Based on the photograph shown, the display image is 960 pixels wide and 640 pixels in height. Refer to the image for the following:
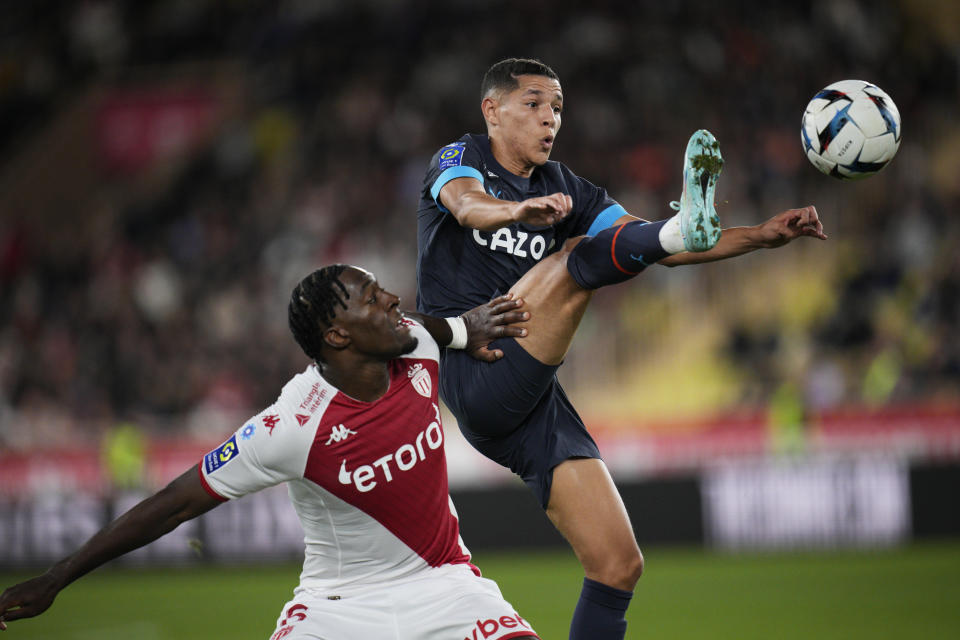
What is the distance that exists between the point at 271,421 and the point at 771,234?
189cm

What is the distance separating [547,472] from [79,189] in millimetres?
17466

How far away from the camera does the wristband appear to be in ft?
16.1

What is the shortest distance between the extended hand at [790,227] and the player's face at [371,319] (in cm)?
134

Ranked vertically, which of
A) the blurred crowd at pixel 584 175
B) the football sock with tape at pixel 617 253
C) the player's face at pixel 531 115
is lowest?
the football sock with tape at pixel 617 253

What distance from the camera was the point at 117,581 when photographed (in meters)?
12.9

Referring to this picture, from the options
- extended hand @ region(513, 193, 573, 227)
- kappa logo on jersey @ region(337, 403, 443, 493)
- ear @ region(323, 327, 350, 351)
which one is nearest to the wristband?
kappa logo on jersey @ region(337, 403, 443, 493)

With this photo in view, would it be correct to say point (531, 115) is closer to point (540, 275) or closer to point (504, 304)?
point (540, 275)

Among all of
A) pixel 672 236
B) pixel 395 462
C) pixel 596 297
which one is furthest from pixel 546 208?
pixel 596 297

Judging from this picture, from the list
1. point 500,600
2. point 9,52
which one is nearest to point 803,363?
point 500,600

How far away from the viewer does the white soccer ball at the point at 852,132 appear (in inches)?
191

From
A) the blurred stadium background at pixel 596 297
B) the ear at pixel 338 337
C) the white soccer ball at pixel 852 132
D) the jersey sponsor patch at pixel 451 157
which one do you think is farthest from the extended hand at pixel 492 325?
the blurred stadium background at pixel 596 297

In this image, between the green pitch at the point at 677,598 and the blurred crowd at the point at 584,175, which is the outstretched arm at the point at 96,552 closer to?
the green pitch at the point at 677,598

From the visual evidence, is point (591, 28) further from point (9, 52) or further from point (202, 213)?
point (9, 52)

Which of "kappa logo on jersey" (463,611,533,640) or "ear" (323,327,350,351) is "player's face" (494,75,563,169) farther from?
"kappa logo on jersey" (463,611,533,640)
